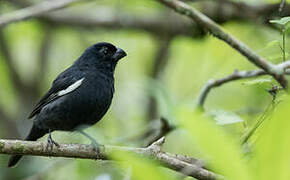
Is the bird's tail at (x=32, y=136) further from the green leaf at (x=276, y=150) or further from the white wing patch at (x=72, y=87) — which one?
the green leaf at (x=276, y=150)

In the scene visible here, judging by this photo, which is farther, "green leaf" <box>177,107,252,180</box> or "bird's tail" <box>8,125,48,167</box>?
"bird's tail" <box>8,125,48,167</box>

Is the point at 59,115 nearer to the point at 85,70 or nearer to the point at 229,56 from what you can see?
the point at 85,70

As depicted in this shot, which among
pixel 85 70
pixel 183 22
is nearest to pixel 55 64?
pixel 183 22

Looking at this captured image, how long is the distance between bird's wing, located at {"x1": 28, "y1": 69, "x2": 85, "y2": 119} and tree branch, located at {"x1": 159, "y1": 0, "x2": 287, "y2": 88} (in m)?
1.16

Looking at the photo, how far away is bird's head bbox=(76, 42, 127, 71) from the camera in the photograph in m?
4.05

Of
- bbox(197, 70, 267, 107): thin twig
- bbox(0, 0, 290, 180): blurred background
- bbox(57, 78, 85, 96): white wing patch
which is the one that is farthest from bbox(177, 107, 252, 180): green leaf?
bbox(0, 0, 290, 180): blurred background

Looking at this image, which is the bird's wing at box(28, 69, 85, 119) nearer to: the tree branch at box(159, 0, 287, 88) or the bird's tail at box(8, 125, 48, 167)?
the bird's tail at box(8, 125, 48, 167)

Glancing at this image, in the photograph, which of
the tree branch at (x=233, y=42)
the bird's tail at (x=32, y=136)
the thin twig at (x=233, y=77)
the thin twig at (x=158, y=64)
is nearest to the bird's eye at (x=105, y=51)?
the bird's tail at (x=32, y=136)

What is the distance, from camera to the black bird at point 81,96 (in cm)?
358

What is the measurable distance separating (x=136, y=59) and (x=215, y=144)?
21.2ft

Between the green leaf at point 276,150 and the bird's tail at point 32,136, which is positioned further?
the bird's tail at point 32,136

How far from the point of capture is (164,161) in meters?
2.33

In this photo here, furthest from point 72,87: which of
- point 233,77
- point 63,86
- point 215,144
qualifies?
point 215,144

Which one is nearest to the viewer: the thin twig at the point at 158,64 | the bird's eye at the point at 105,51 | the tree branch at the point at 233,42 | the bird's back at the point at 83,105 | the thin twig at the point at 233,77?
the tree branch at the point at 233,42
